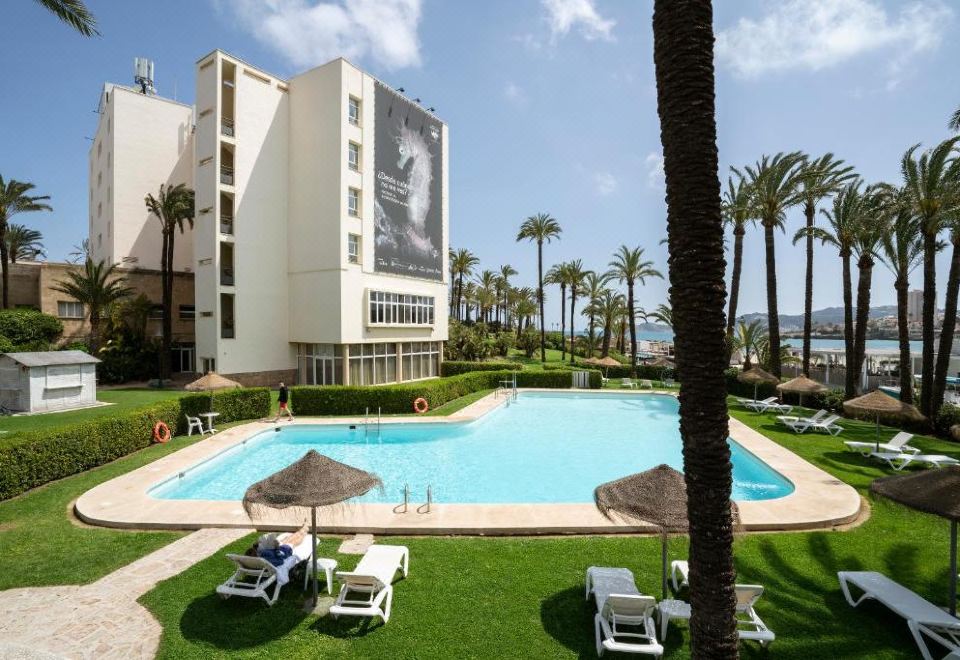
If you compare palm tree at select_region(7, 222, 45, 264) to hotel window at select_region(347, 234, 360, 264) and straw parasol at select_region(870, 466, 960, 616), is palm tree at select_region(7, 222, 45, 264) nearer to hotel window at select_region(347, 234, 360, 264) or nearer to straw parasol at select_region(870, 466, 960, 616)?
hotel window at select_region(347, 234, 360, 264)

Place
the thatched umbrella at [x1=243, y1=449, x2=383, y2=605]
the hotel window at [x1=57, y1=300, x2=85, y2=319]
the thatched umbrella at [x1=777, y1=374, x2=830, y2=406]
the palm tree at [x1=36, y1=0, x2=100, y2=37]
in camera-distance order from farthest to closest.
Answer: the hotel window at [x1=57, y1=300, x2=85, y2=319], the thatched umbrella at [x1=777, y1=374, x2=830, y2=406], the palm tree at [x1=36, y1=0, x2=100, y2=37], the thatched umbrella at [x1=243, y1=449, x2=383, y2=605]

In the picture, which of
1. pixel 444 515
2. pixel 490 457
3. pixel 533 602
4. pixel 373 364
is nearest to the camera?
pixel 533 602

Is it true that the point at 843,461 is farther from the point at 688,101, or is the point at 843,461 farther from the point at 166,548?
the point at 166,548

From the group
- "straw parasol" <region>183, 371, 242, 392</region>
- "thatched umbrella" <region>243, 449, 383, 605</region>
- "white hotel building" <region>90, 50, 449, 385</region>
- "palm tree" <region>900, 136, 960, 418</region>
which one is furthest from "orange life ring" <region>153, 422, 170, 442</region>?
"palm tree" <region>900, 136, 960, 418</region>

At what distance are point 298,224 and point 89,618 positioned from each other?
25.9 meters

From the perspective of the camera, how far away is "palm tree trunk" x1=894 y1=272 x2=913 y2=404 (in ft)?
63.5

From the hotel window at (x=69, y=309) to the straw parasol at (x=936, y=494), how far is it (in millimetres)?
41493

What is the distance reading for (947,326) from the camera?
58.7ft

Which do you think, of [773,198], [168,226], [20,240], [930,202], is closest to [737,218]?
[773,198]

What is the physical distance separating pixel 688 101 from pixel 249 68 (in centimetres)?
3175

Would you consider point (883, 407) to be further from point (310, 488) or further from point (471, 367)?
point (471, 367)

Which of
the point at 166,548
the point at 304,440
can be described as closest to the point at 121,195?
the point at 304,440

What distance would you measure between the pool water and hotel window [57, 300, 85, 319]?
24.1 meters

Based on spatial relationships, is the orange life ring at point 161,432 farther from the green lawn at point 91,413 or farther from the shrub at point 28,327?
the shrub at point 28,327
